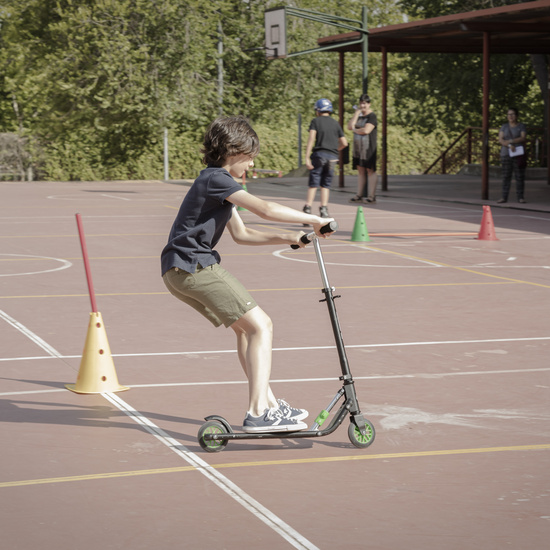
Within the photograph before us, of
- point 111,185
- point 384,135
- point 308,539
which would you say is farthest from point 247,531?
point 111,185

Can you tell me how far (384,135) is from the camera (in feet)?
99.1

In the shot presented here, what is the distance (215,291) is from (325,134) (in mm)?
14141

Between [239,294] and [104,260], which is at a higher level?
[239,294]

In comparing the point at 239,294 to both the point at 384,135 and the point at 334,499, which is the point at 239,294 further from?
the point at 384,135

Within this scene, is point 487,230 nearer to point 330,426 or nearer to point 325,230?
point 330,426

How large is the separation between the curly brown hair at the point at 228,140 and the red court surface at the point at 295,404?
1507mm

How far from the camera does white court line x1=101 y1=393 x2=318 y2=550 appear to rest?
15.3 ft

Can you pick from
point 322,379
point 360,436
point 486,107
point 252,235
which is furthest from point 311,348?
point 486,107

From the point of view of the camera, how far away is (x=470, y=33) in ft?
95.0

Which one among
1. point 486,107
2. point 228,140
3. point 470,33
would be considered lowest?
point 486,107

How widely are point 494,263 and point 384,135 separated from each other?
1595 centimetres

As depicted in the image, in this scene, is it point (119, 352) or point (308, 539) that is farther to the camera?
point (119, 352)

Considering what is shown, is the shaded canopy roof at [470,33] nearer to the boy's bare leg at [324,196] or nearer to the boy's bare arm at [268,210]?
the boy's bare leg at [324,196]

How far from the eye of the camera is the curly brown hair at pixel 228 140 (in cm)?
599
